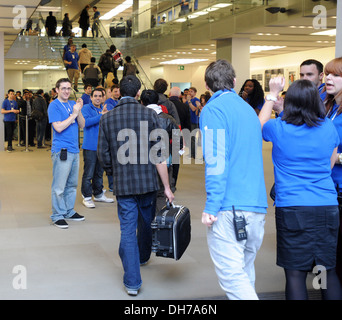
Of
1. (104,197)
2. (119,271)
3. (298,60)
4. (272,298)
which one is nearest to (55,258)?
(119,271)

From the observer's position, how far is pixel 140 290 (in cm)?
412

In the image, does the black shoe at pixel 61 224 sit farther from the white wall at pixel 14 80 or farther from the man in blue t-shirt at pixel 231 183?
the white wall at pixel 14 80

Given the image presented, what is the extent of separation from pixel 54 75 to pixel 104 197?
485 inches

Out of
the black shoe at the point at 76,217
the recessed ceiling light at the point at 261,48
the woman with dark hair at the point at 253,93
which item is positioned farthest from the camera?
the recessed ceiling light at the point at 261,48

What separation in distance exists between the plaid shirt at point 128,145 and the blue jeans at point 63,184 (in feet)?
6.97

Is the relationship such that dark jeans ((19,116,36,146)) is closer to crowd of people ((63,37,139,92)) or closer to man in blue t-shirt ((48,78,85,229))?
crowd of people ((63,37,139,92))

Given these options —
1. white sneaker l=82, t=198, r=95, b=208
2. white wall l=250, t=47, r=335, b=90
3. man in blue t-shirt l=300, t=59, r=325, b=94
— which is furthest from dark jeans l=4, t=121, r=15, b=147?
man in blue t-shirt l=300, t=59, r=325, b=94

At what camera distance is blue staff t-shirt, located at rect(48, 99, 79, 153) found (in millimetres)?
6000

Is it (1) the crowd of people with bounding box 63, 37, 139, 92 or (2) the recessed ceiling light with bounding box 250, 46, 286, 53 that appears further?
(2) the recessed ceiling light with bounding box 250, 46, 286, 53

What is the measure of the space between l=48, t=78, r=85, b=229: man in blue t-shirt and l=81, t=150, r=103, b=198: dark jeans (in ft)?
3.17

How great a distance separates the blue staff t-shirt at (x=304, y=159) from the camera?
3125mm

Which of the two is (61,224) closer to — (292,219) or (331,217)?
(292,219)

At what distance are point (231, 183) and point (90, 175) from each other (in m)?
4.57

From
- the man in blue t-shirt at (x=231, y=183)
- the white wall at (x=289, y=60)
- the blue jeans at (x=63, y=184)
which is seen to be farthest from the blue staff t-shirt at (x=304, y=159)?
the white wall at (x=289, y=60)
